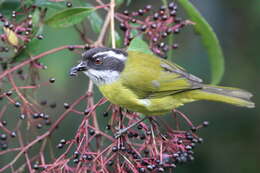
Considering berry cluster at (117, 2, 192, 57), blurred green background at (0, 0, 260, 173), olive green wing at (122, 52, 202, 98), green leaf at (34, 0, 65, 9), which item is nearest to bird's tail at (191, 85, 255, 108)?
olive green wing at (122, 52, 202, 98)

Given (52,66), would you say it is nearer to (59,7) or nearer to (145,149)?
(59,7)

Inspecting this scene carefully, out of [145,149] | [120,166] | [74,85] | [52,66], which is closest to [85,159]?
[120,166]

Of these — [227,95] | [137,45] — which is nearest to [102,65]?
[137,45]

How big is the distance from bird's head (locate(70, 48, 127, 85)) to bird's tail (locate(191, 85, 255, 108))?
773mm

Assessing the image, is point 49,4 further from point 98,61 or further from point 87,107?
point 87,107

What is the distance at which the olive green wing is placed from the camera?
4160mm

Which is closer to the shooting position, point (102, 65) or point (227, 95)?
point (102, 65)

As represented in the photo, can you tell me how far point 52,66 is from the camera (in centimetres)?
498

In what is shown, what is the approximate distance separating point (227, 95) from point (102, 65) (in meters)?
1.12

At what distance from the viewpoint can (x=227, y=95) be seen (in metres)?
4.23

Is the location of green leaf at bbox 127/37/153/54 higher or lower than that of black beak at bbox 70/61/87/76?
higher

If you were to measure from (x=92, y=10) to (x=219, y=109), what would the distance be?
2698 millimetres

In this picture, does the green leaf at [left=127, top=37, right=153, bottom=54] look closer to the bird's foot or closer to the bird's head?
the bird's head

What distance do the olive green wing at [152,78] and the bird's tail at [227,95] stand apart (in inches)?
3.7
